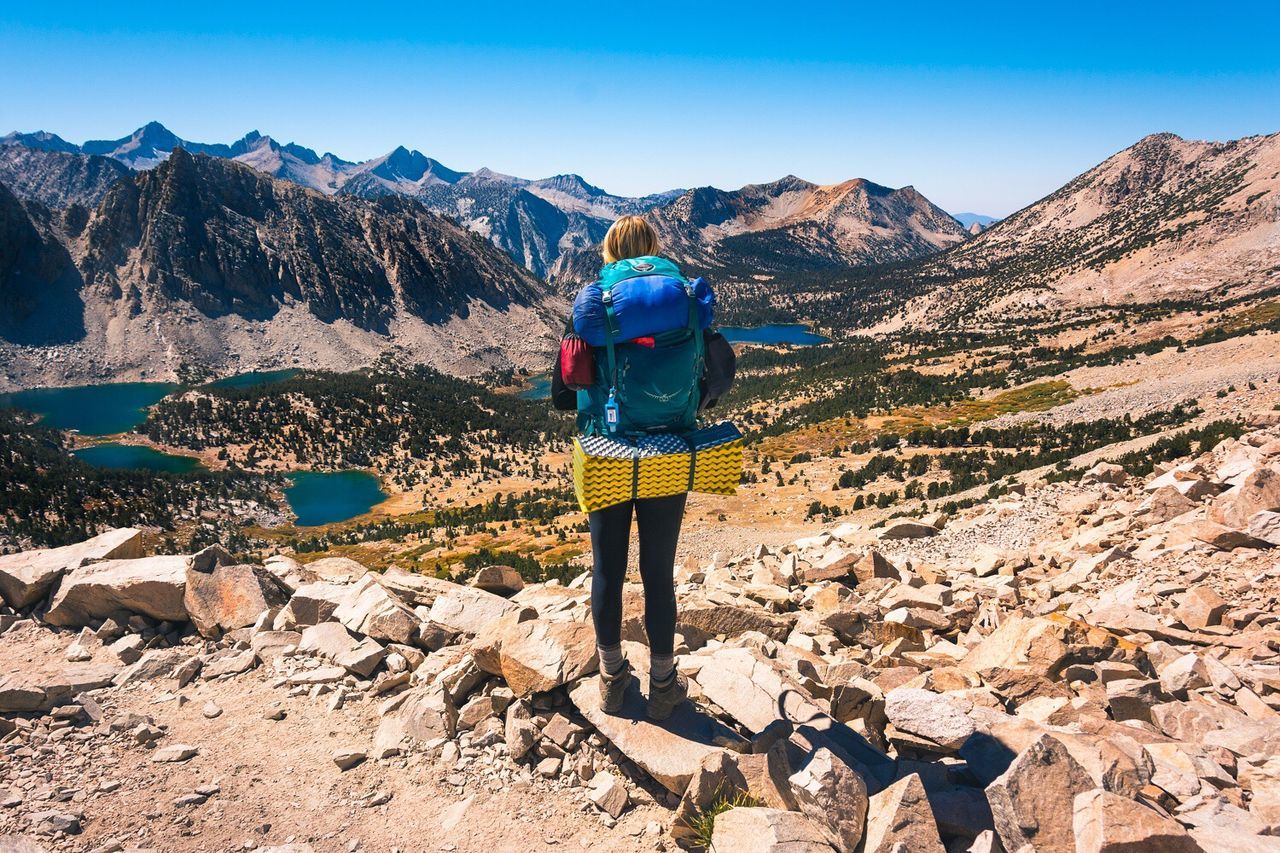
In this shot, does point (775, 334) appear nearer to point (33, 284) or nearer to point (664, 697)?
point (33, 284)

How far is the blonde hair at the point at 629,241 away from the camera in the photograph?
4.30 m

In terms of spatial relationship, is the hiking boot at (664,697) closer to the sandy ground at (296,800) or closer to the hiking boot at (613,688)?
the hiking boot at (613,688)

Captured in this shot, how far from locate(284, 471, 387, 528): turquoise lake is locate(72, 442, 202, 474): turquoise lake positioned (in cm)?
1390

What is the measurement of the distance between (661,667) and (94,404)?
138m

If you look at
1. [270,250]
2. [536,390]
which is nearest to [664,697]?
[536,390]

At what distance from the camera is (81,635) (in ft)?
23.1

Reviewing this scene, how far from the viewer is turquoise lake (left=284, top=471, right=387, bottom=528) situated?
60.9 meters

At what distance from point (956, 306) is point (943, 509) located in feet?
426

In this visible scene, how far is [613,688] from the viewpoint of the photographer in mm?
4855

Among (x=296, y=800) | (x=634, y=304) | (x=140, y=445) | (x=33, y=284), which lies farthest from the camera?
(x=33, y=284)

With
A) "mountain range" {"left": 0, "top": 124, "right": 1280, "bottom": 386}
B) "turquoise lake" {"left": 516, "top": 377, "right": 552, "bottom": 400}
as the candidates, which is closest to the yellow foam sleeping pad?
"turquoise lake" {"left": 516, "top": 377, "right": 552, "bottom": 400}

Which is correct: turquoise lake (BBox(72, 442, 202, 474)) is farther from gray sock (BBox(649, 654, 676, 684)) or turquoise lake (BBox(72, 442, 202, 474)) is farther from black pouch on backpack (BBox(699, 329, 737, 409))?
black pouch on backpack (BBox(699, 329, 737, 409))

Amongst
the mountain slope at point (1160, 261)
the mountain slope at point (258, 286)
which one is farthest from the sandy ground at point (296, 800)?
the mountain slope at point (258, 286)

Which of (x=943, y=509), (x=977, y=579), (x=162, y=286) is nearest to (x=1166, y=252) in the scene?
(x=943, y=509)
